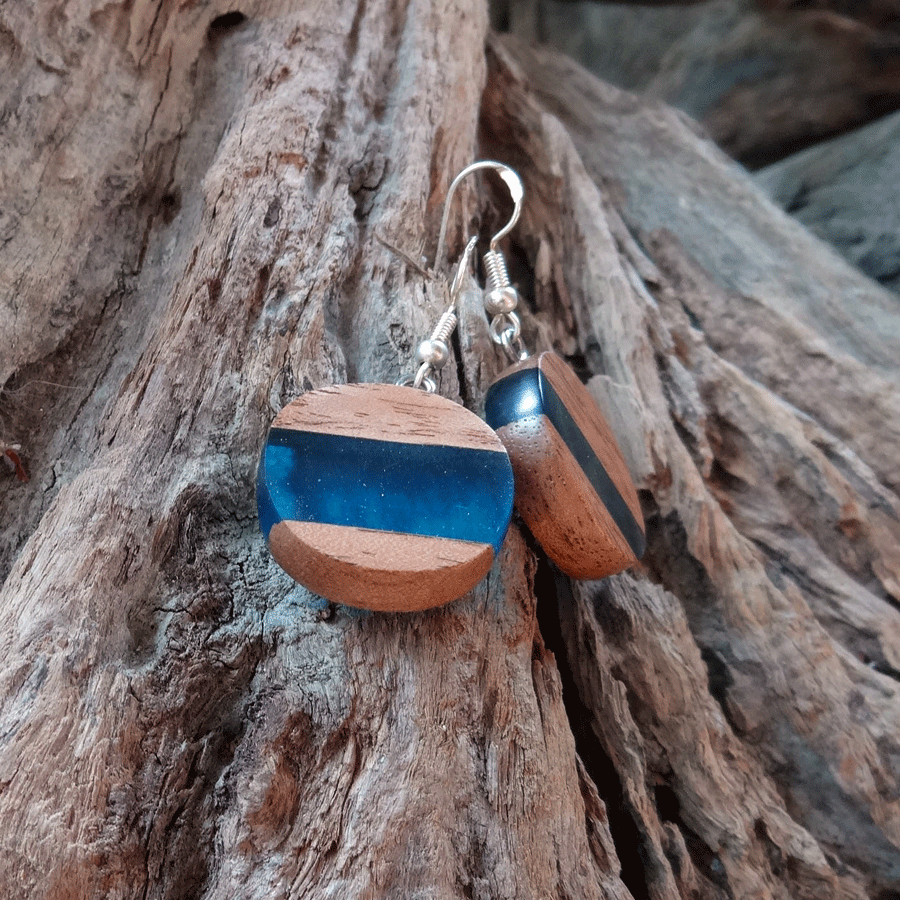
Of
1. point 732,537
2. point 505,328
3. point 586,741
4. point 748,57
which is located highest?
point 748,57

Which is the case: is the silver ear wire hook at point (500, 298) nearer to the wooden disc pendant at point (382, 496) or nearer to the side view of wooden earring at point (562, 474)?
the side view of wooden earring at point (562, 474)

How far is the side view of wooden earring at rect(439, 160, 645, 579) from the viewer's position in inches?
52.0

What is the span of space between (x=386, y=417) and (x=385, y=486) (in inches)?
4.9

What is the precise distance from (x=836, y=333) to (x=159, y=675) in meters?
2.10

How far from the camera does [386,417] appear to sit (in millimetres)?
1272

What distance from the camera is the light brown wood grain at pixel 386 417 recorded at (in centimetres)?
124

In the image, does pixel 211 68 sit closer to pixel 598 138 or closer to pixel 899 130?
pixel 598 138

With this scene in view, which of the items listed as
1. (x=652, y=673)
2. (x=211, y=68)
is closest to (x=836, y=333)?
(x=652, y=673)

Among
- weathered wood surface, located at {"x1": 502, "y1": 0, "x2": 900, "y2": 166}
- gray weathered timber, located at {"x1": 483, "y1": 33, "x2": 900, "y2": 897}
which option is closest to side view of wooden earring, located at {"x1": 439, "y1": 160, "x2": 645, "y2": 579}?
gray weathered timber, located at {"x1": 483, "y1": 33, "x2": 900, "y2": 897}

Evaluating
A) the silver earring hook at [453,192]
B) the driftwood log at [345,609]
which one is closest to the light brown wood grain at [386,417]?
the driftwood log at [345,609]

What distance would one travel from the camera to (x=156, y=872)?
3.21 feet

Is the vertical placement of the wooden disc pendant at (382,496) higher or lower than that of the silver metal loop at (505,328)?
higher

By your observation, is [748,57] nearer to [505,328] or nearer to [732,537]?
[505,328]

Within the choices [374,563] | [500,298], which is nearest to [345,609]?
[374,563]
